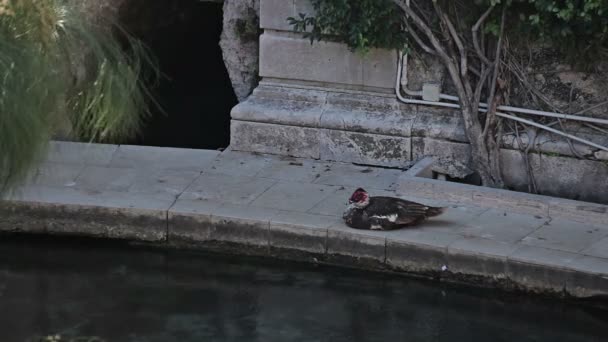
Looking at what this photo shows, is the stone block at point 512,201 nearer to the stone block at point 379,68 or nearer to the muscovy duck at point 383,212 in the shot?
the muscovy duck at point 383,212

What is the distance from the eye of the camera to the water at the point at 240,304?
8133 millimetres

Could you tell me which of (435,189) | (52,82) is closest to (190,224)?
(435,189)

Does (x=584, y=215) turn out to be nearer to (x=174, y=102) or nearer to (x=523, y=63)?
(x=523, y=63)

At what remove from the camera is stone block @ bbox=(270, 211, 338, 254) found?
9070 millimetres

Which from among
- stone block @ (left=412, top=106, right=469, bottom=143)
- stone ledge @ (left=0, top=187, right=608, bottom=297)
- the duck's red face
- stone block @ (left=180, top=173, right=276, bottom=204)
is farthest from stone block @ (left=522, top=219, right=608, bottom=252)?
stone block @ (left=180, top=173, right=276, bottom=204)

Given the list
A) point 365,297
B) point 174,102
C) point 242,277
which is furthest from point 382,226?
point 174,102

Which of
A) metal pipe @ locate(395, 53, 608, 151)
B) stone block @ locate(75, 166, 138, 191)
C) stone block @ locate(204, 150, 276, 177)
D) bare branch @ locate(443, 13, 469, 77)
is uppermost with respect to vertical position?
bare branch @ locate(443, 13, 469, 77)

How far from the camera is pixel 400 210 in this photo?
8969 millimetres

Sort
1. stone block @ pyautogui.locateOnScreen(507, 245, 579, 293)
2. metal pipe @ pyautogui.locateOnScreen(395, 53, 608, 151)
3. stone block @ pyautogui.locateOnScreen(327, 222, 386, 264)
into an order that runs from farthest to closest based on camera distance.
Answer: metal pipe @ pyautogui.locateOnScreen(395, 53, 608, 151)
stone block @ pyautogui.locateOnScreen(327, 222, 386, 264)
stone block @ pyautogui.locateOnScreen(507, 245, 579, 293)

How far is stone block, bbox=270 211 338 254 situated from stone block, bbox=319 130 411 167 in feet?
4.93

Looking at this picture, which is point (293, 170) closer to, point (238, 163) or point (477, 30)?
point (238, 163)

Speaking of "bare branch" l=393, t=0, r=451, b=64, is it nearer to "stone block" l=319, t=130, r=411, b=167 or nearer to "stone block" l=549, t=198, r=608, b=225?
"stone block" l=319, t=130, r=411, b=167

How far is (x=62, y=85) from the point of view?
→ 618 centimetres

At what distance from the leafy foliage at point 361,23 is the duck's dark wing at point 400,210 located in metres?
1.74
